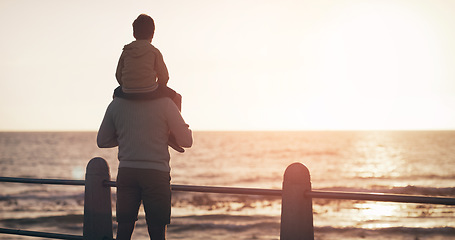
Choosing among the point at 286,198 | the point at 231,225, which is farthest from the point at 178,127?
the point at 231,225

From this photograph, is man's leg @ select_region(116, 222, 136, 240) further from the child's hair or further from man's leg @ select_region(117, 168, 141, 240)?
the child's hair

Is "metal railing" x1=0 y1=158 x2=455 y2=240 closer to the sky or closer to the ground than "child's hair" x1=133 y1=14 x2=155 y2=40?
closer to the ground

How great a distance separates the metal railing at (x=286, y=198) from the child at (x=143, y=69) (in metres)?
0.91

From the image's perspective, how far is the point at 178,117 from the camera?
11.8 ft

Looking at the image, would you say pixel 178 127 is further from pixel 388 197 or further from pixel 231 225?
pixel 231 225

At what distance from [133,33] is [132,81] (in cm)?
37

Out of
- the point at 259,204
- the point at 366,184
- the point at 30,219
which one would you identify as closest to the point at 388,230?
the point at 259,204

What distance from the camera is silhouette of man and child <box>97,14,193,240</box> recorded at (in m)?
3.57

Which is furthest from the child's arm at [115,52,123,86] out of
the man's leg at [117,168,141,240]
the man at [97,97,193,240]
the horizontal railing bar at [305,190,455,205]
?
the horizontal railing bar at [305,190,455,205]

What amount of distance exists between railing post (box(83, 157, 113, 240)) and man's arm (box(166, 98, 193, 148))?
1.49 m

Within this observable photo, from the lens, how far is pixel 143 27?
12.0 feet

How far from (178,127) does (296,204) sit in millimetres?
1165

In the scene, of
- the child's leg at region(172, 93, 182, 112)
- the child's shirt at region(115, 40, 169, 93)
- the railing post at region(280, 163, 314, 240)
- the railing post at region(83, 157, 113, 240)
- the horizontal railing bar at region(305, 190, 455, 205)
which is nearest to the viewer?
the horizontal railing bar at region(305, 190, 455, 205)

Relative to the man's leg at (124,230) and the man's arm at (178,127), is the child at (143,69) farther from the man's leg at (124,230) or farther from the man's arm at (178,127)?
the man's leg at (124,230)
